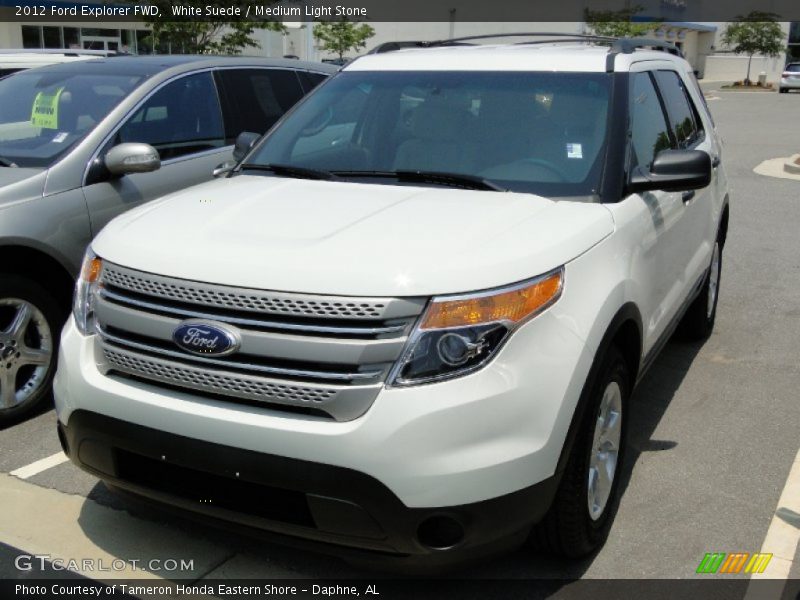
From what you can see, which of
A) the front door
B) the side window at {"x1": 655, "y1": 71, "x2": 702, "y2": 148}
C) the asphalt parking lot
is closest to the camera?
the asphalt parking lot

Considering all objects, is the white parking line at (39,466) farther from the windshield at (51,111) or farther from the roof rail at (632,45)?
the roof rail at (632,45)

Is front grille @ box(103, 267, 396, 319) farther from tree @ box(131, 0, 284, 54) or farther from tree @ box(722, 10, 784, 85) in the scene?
tree @ box(722, 10, 784, 85)

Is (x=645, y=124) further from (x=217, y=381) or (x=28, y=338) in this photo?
(x=28, y=338)

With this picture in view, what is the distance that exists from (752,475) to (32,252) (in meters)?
3.59

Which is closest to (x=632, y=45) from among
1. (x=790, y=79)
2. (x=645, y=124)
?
(x=645, y=124)

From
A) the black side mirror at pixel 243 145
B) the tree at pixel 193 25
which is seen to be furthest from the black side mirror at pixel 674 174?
the tree at pixel 193 25

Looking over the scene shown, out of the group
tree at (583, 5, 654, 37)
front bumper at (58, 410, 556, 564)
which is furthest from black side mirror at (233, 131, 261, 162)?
tree at (583, 5, 654, 37)

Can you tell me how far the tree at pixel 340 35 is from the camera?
4879 centimetres

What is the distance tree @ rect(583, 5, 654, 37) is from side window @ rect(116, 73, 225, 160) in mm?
48462

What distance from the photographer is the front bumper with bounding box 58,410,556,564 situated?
265cm

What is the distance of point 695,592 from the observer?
124 inches

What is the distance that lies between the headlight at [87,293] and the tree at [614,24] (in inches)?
2011

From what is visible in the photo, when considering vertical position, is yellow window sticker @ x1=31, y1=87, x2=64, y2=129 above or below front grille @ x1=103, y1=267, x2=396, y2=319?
above

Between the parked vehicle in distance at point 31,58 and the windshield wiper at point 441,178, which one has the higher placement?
the parked vehicle in distance at point 31,58
